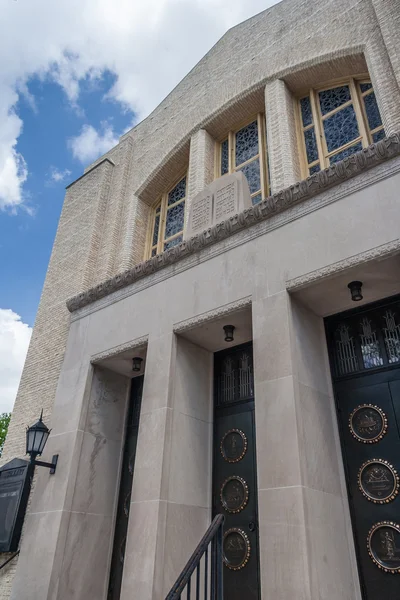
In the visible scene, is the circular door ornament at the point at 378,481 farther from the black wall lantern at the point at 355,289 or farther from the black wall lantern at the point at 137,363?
the black wall lantern at the point at 137,363

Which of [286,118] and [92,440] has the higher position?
[286,118]

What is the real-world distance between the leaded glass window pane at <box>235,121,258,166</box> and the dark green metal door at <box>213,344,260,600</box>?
4.39 metres

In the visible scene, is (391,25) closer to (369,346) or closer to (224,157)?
(224,157)

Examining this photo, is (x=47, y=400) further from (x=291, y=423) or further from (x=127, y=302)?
(x=291, y=423)

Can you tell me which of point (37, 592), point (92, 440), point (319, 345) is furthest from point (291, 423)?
point (37, 592)

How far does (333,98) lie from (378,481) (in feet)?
22.3

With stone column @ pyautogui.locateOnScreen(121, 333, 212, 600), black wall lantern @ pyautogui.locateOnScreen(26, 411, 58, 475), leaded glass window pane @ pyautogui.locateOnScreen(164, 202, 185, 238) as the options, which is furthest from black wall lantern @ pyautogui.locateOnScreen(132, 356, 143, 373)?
leaded glass window pane @ pyautogui.locateOnScreen(164, 202, 185, 238)

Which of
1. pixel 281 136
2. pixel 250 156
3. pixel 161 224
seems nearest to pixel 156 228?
pixel 161 224

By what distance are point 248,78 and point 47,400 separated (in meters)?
7.63

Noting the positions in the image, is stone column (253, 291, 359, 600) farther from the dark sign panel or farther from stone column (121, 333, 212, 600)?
the dark sign panel

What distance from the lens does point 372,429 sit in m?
5.12

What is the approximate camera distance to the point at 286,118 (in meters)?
8.40

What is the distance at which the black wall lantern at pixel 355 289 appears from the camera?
5.34 metres

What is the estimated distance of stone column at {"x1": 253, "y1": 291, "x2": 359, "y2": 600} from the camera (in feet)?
13.7
